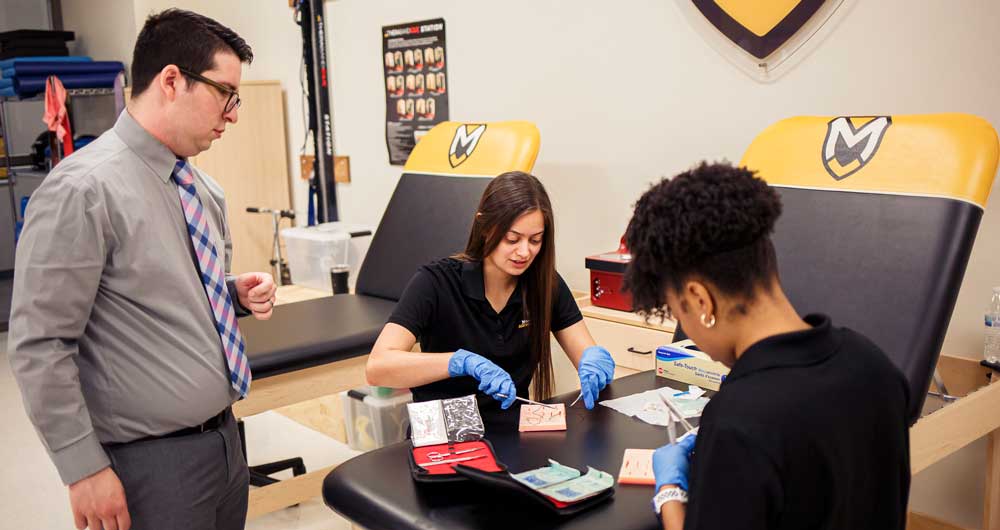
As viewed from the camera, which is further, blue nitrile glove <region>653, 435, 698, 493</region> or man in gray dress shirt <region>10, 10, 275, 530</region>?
man in gray dress shirt <region>10, 10, 275, 530</region>

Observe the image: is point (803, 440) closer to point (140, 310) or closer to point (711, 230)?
point (711, 230)

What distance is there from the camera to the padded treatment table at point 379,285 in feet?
8.64

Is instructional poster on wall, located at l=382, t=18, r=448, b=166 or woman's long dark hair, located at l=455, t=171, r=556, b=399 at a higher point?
instructional poster on wall, located at l=382, t=18, r=448, b=166

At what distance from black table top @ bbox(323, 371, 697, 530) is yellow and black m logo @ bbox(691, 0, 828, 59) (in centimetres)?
151

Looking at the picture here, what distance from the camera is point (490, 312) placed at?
2.16m

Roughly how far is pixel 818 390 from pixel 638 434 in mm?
806

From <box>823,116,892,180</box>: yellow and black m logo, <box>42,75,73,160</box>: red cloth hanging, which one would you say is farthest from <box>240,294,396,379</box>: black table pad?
<box>42,75,73,160</box>: red cloth hanging

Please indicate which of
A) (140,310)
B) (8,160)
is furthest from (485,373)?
(8,160)

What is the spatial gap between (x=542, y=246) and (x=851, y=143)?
0.85 m

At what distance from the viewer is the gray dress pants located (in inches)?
60.5

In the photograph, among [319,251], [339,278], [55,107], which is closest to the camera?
[339,278]

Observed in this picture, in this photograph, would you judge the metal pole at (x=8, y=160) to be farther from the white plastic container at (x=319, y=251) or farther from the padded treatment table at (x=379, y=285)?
the padded treatment table at (x=379, y=285)

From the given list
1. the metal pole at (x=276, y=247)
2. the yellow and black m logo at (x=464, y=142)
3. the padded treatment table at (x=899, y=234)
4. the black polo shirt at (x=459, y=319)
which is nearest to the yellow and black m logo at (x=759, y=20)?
the padded treatment table at (x=899, y=234)

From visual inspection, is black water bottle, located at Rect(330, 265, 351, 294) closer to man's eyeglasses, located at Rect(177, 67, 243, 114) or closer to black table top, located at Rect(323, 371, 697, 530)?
black table top, located at Rect(323, 371, 697, 530)
